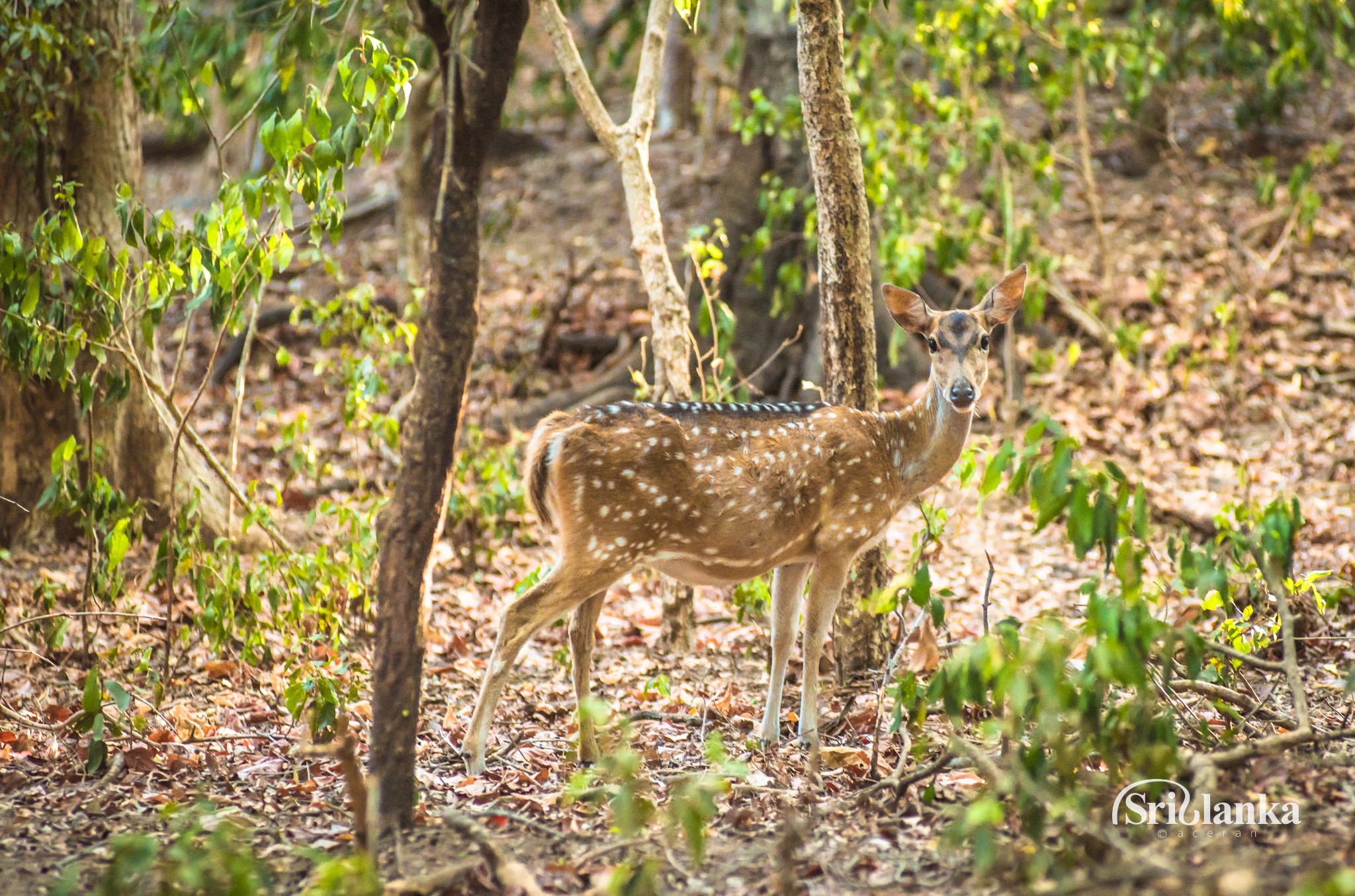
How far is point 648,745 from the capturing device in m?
5.28

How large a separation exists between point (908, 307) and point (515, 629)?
2681 mm

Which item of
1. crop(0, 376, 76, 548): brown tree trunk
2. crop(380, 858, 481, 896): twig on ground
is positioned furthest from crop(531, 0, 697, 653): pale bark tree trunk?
crop(0, 376, 76, 548): brown tree trunk

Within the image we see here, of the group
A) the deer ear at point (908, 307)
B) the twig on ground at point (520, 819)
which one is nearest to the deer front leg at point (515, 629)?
the twig on ground at point (520, 819)

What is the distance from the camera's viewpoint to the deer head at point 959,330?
18.6 feet

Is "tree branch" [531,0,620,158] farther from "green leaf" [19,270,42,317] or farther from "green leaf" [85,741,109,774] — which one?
"green leaf" [85,741,109,774]

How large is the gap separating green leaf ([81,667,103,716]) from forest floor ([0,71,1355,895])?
37 centimetres

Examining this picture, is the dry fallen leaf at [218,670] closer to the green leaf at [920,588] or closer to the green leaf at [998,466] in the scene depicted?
the green leaf at [920,588]

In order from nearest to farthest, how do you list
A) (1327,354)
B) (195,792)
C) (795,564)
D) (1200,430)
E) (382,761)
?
(382,761)
(195,792)
(795,564)
(1200,430)
(1327,354)

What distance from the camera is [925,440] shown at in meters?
5.89

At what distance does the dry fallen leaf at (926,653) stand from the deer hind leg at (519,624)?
6.06 feet

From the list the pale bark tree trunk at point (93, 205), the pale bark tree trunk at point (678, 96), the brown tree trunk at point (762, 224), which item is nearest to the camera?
the pale bark tree trunk at point (93, 205)

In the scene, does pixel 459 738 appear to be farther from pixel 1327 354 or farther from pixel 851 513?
pixel 1327 354

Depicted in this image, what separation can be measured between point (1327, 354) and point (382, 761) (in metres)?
10.1

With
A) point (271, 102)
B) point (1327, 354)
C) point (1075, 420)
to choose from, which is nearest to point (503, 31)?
point (271, 102)
